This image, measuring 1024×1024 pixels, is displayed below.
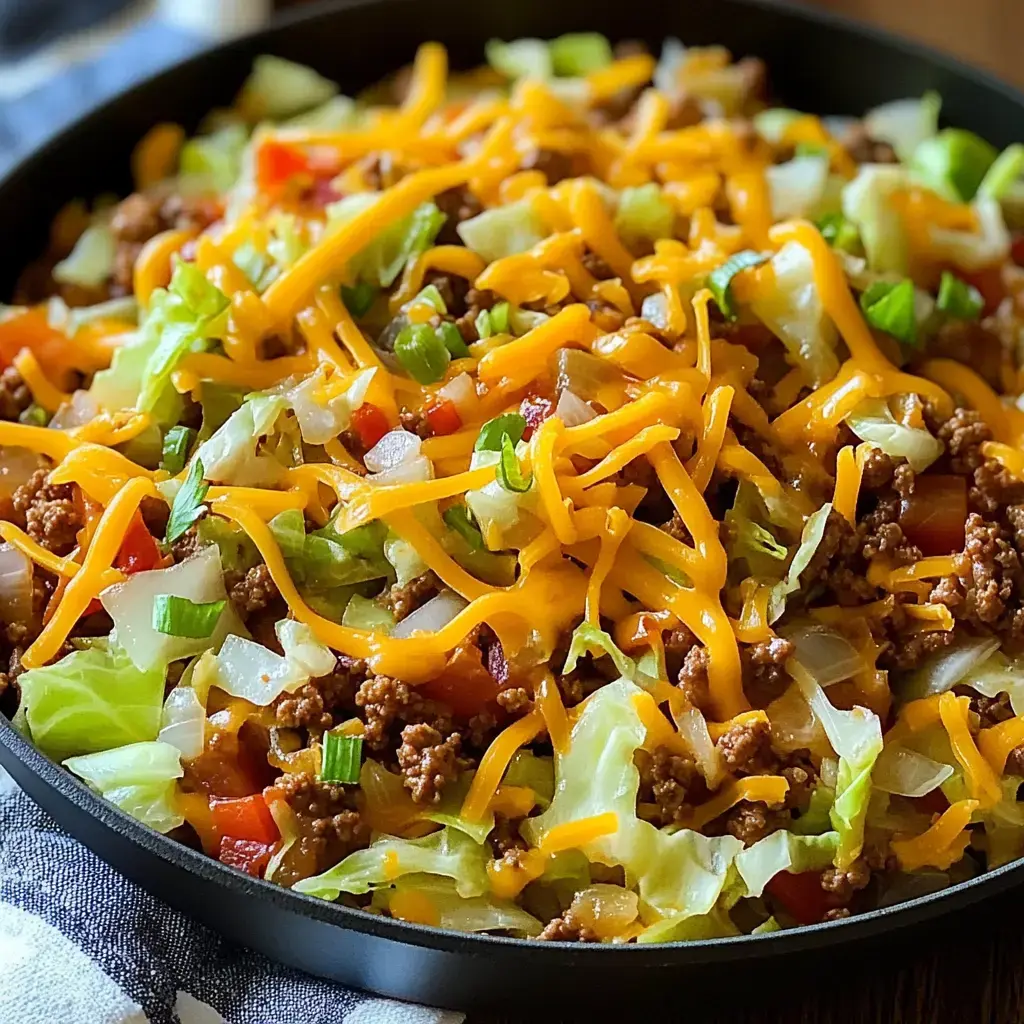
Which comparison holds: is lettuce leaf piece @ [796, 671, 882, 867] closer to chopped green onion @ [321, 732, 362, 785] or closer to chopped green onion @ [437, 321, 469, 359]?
chopped green onion @ [321, 732, 362, 785]

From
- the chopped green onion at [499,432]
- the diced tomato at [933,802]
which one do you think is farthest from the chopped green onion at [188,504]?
the diced tomato at [933,802]

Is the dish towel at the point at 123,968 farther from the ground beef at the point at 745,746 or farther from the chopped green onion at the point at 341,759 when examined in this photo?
the ground beef at the point at 745,746

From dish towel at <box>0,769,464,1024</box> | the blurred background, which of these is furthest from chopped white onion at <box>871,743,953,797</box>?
the blurred background

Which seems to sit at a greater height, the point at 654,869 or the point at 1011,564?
the point at 1011,564

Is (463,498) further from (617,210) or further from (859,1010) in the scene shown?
(859,1010)

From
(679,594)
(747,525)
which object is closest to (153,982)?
(679,594)
